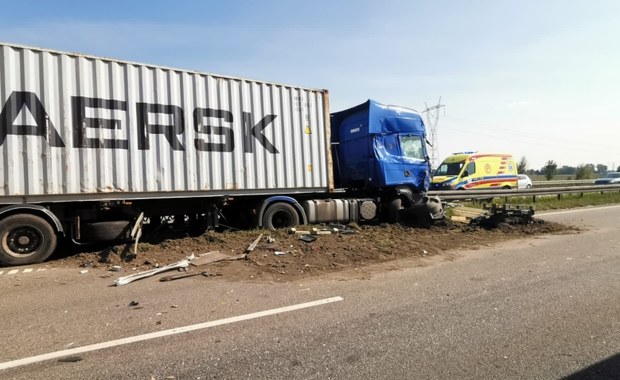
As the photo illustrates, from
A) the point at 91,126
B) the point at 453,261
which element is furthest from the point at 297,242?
the point at 91,126

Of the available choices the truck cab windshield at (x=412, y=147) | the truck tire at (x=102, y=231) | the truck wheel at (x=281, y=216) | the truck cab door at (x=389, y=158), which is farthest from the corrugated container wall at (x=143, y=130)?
the truck cab windshield at (x=412, y=147)

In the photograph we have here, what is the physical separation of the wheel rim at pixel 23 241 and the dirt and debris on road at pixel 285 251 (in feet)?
1.63

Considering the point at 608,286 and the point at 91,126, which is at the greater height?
the point at 91,126

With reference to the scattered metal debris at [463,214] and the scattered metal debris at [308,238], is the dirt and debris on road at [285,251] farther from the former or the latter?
the scattered metal debris at [463,214]

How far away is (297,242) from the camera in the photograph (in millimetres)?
8125

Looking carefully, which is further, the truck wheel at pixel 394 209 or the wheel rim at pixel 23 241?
the truck wheel at pixel 394 209

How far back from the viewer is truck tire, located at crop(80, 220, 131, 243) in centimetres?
755

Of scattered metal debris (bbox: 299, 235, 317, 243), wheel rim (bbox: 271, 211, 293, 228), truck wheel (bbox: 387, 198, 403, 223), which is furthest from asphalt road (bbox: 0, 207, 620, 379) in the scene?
truck wheel (bbox: 387, 198, 403, 223)

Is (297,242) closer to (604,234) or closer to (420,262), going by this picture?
(420,262)

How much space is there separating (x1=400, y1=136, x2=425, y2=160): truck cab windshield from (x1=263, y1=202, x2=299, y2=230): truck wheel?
153 inches

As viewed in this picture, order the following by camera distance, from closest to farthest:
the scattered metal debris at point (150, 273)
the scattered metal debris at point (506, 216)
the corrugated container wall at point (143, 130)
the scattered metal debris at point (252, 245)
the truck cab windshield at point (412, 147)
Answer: the scattered metal debris at point (150, 273), the corrugated container wall at point (143, 130), the scattered metal debris at point (252, 245), the scattered metal debris at point (506, 216), the truck cab windshield at point (412, 147)

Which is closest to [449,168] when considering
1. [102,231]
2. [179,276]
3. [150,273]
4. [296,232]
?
[296,232]

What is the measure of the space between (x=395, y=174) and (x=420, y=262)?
15.0 ft

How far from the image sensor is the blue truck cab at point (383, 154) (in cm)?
1120
